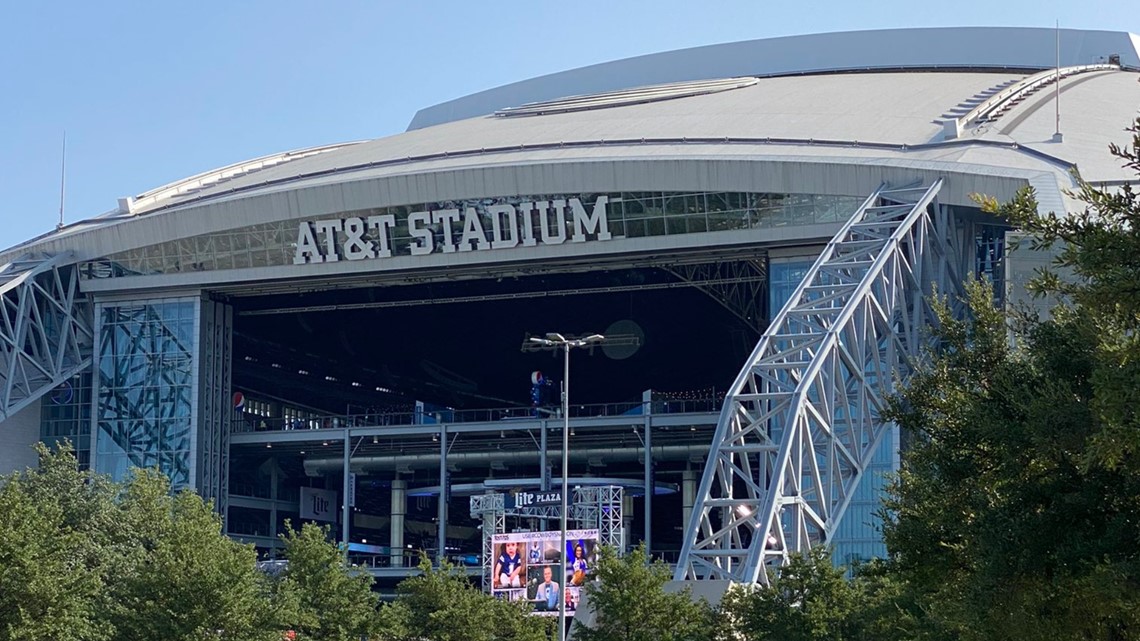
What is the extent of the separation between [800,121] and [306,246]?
25791 mm

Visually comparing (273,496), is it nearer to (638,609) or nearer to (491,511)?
(491,511)

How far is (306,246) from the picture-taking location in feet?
271

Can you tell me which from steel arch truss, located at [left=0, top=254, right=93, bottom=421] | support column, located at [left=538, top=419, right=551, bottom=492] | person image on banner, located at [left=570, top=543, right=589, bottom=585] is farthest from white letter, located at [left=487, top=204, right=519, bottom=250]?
steel arch truss, located at [left=0, top=254, right=93, bottom=421]

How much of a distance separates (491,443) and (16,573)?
176ft

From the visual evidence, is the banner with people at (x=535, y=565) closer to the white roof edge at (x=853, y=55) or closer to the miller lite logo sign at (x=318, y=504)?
the miller lite logo sign at (x=318, y=504)

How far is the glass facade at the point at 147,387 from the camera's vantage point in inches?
3391

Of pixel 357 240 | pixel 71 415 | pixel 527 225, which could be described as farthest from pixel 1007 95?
pixel 71 415

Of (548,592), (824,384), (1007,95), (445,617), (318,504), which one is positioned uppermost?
(1007,95)

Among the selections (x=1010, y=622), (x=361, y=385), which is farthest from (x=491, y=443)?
(x=1010, y=622)

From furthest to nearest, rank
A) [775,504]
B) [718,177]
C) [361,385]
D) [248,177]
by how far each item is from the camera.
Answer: [361,385], [248,177], [718,177], [775,504]

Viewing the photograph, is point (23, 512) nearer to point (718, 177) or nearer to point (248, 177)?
point (718, 177)

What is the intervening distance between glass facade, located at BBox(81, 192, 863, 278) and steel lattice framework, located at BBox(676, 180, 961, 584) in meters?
3.14

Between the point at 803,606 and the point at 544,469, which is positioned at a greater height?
the point at 544,469

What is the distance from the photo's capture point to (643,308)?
100 metres
